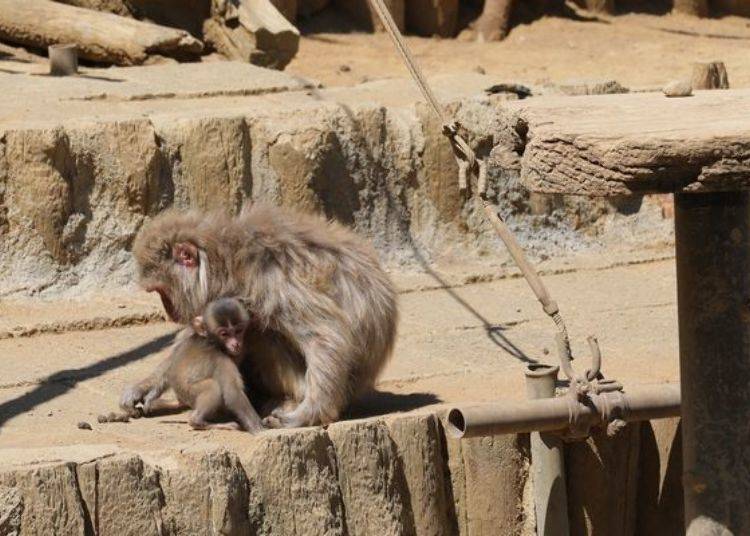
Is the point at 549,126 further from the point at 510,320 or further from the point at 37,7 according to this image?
the point at 37,7

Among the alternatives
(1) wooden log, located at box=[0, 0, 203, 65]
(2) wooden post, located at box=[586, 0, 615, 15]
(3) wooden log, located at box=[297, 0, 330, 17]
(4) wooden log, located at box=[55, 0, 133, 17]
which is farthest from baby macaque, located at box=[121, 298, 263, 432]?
(2) wooden post, located at box=[586, 0, 615, 15]

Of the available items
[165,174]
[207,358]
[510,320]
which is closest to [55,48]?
[165,174]

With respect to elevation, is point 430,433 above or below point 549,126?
below

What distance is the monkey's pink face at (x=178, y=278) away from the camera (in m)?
7.39

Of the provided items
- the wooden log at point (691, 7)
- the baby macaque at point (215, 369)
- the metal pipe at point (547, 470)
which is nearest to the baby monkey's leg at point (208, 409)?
the baby macaque at point (215, 369)

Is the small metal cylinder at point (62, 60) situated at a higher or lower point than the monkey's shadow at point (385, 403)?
higher

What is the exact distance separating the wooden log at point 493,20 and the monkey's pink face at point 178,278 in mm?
8967

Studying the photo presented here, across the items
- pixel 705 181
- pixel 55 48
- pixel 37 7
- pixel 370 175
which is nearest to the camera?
pixel 705 181

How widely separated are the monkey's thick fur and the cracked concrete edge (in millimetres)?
289

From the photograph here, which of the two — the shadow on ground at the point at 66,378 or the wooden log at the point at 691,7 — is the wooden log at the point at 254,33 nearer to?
the shadow on ground at the point at 66,378

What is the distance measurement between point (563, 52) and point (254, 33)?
13.7 ft

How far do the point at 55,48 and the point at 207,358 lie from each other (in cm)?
424

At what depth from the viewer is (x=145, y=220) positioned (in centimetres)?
949

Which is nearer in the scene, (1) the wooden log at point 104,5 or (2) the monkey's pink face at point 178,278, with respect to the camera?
(2) the monkey's pink face at point 178,278
